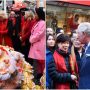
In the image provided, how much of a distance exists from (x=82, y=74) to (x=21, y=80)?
78 cm

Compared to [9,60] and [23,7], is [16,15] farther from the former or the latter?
[9,60]

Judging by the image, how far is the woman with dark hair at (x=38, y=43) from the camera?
391 cm

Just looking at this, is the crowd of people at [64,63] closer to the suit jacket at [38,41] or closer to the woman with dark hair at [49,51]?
the woman with dark hair at [49,51]

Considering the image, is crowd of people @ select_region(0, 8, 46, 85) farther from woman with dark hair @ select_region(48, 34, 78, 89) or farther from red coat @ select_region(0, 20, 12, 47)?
woman with dark hair @ select_region(48, 34, 78, 89)

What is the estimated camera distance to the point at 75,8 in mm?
3475

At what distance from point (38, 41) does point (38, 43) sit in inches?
1.0

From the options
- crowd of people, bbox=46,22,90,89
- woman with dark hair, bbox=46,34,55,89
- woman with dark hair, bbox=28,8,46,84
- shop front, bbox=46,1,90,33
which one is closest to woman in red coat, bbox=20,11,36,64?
woman with dark hair, bbox=28,8,46,84

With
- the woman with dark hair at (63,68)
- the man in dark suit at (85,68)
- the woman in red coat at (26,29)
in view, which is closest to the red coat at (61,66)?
the woman with dark hair at (63,68)

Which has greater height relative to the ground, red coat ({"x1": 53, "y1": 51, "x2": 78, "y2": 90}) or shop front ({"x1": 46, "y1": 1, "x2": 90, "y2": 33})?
shop front ({"x1": 46, "y1": 1, "x2": 90, "y2": 33})

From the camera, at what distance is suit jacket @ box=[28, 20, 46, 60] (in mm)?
3922

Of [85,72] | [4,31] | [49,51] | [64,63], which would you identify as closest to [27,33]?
[4,31]

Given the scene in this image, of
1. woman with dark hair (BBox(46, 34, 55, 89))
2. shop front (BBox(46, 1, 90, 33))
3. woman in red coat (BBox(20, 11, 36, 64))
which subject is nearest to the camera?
woman with dark hair (BBox(46, 34, 55, 89))

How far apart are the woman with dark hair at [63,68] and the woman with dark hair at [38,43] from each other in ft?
3.25

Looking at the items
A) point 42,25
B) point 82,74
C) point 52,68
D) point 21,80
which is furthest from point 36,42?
point 21,80
